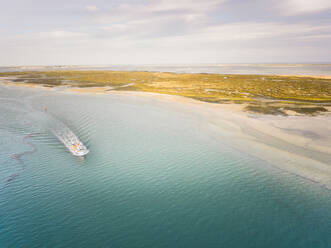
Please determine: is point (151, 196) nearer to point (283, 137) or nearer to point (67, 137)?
point (67, 137)

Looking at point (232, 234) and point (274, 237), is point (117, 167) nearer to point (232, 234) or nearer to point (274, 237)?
point (232, 234)

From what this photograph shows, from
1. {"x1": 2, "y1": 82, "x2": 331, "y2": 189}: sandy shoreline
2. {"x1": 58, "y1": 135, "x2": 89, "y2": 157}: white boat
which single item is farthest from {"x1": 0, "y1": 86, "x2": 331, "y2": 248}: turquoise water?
{"x1": 2, "y1": 82, "x2": 331, "y2": 189}: sandy shoreline

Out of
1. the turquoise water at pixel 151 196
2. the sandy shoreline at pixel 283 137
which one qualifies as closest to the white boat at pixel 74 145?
the turquoise water at pixel 151 196

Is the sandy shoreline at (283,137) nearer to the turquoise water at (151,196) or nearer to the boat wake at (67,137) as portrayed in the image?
the turquoise water at (151,196)

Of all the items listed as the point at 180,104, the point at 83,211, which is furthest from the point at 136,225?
the point at 180,104

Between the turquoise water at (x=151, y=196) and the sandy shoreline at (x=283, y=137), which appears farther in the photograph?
the sandy shoreline at (x=283, y=137)
